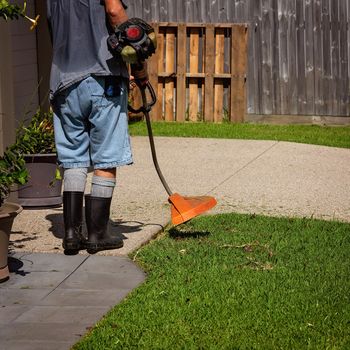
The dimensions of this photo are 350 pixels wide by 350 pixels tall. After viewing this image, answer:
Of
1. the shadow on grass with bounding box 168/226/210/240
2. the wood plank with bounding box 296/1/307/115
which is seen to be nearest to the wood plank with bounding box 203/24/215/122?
the wood plank with bounding box 296/1/307/115

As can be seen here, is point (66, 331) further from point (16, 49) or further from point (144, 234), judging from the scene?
point (16, 49)

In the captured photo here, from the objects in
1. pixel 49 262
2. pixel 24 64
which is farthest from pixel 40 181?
pixel 24 64

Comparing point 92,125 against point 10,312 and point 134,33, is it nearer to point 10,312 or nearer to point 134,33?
point 134,33

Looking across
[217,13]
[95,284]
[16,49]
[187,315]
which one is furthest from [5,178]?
[217,13]

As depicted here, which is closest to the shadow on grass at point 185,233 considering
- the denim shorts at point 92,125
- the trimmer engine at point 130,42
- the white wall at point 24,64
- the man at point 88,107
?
the man at point 88,107

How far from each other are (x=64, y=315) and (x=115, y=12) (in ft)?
7.11

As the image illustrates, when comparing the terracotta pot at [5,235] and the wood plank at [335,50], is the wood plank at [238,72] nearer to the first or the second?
the wood plank at [335,50]

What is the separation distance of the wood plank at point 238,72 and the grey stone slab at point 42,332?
32.6ft

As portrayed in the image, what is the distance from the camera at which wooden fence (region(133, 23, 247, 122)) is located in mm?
15703

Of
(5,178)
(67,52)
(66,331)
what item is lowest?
(66,331)

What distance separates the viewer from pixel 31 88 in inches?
467

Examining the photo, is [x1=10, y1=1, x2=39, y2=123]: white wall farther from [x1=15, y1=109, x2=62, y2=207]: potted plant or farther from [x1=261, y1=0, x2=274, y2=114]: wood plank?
[x1=261, y1=0, x2=274, y2=114]: wood plank

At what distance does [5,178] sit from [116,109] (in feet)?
3.54

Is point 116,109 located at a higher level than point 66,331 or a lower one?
higher
